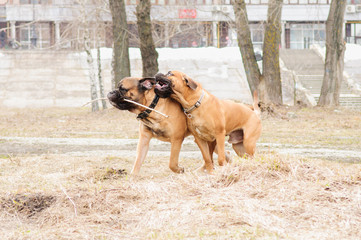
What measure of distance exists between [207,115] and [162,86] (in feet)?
2.51

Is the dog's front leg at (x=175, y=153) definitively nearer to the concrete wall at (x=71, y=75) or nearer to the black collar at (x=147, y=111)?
the black collar at (x=147, y=111)

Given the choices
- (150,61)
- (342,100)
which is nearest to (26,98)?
(150,61)

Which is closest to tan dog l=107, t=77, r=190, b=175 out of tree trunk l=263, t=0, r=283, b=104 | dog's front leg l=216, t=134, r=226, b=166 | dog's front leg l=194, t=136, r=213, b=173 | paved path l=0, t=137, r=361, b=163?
dog's front leg l=194, t=136, r=213, b=173

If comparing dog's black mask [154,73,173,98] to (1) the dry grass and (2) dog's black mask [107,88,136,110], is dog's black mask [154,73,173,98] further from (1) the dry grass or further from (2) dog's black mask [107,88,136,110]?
(1) the dry grass

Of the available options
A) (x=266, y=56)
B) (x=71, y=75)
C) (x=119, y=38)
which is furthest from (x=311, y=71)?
(x=119, y=38)

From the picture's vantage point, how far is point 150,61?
21672mm

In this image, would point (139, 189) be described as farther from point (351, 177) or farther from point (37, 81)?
point (37, 81)

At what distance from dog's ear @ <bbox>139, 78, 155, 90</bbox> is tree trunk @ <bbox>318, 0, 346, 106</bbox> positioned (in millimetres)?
16862

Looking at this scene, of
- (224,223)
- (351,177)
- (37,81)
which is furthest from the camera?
(37,81)

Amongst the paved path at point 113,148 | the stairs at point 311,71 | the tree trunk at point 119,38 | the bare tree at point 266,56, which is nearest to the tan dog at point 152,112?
the paved path at point 113,148

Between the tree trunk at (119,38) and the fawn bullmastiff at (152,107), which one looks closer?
the fawn bullmastiff at (152,107)

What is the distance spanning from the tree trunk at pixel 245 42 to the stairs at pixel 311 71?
710 centimetres

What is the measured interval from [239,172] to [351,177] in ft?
4.24

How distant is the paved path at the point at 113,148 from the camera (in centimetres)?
1096
